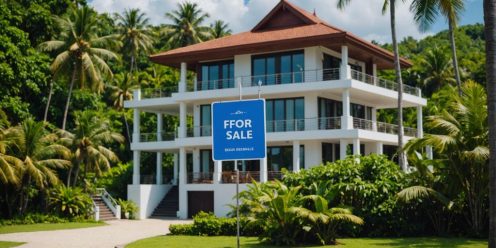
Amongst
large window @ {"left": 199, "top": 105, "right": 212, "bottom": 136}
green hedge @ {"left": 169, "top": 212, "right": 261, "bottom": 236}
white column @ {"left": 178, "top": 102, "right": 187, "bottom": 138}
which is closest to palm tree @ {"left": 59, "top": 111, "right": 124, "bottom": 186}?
white column @ {"left": 178, "top": 102, "right": 187, "bottom": 138}

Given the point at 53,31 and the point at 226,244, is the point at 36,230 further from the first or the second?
the point at 53,31

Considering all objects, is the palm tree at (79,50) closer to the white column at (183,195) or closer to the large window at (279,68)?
the white column at (183,195)

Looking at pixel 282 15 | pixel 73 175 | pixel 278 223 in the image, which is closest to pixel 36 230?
pixel 73 175

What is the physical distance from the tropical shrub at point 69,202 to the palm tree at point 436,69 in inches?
1281

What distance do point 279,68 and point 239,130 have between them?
2546cm

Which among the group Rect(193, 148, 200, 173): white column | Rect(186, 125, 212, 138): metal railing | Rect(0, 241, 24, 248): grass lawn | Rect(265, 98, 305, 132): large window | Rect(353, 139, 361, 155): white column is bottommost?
Rect(0, 241, 24, 248): grass lawn

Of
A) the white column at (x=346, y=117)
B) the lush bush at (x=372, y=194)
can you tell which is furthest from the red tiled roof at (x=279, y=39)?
the lush bush at (x=372, y=194)

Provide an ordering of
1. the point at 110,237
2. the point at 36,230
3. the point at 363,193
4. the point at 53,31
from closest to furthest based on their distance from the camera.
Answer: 1. the point at 363,193
2. the point at 110,237
3. the point at 36,230
4. the point at 53,31

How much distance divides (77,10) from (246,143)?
3072 centimetres

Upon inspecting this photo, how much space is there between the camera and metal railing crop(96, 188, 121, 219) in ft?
120

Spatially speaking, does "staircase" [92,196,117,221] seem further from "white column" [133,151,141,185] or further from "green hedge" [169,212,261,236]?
"green hedge" [169,212,261,236]

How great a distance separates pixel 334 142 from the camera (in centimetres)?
3662

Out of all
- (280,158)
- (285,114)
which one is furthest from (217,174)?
(285,114)

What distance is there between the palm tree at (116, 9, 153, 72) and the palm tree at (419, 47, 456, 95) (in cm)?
2501
